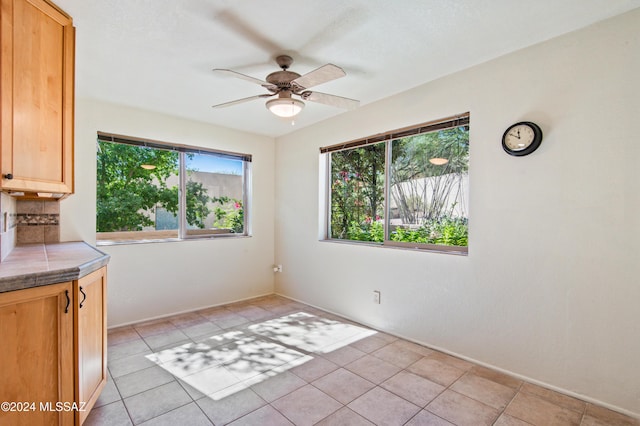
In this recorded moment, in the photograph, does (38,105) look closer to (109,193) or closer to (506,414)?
(109,193)

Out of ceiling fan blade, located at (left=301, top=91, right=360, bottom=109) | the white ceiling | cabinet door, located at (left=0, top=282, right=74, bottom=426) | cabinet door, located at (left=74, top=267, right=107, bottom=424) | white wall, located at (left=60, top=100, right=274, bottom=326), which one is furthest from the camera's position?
white wall, located at (left=60, top=100, right=274, bottom=326)

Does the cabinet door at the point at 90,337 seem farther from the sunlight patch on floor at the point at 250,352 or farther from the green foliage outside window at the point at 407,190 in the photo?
the green foliage outside window at the point at 407,190

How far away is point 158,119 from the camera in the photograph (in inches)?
141

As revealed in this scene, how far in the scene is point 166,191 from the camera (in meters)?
3.75

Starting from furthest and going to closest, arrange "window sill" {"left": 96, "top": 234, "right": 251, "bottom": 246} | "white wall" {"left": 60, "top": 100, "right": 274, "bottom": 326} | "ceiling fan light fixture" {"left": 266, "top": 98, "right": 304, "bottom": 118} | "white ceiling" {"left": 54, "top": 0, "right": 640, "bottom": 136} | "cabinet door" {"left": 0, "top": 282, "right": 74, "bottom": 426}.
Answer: "window sill" {"left": 96, "top": 234, "right": 251, "bottom": 246} < "white wall" {"left": 60, "top": 100, "right": 274, "bottom": 326} < "ceiling fan light fixture" {"left": 266, "top": 98, "right": 304, "bottom": 118} < "white ceiling" {"left": 54, "top": 0, "right": 640, "bottom": 136} < "cabinet door" {"left": 0, "top": 282, "right": 74, "bottom": 426}

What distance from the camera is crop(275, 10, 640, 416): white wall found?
1.89 m

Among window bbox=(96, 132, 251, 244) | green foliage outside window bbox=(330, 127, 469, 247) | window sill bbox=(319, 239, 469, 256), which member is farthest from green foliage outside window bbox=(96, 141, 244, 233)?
window sill bbox=(319, 239, 469, 256)

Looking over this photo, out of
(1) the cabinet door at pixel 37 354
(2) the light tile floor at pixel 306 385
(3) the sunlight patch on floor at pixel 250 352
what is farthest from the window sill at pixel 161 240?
(1) the cabinet door at pixel 37 354

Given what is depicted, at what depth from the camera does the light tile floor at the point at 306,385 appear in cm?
188

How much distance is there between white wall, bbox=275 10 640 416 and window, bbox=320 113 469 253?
0.50 ft

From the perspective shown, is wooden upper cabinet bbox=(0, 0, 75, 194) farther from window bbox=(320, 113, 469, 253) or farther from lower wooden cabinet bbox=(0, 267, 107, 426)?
window bbox=(320, 113, 469, 253)

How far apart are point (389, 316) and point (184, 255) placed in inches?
97.8

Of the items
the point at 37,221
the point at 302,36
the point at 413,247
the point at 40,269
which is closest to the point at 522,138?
the point at 413,247

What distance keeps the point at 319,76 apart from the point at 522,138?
59.4 inches
